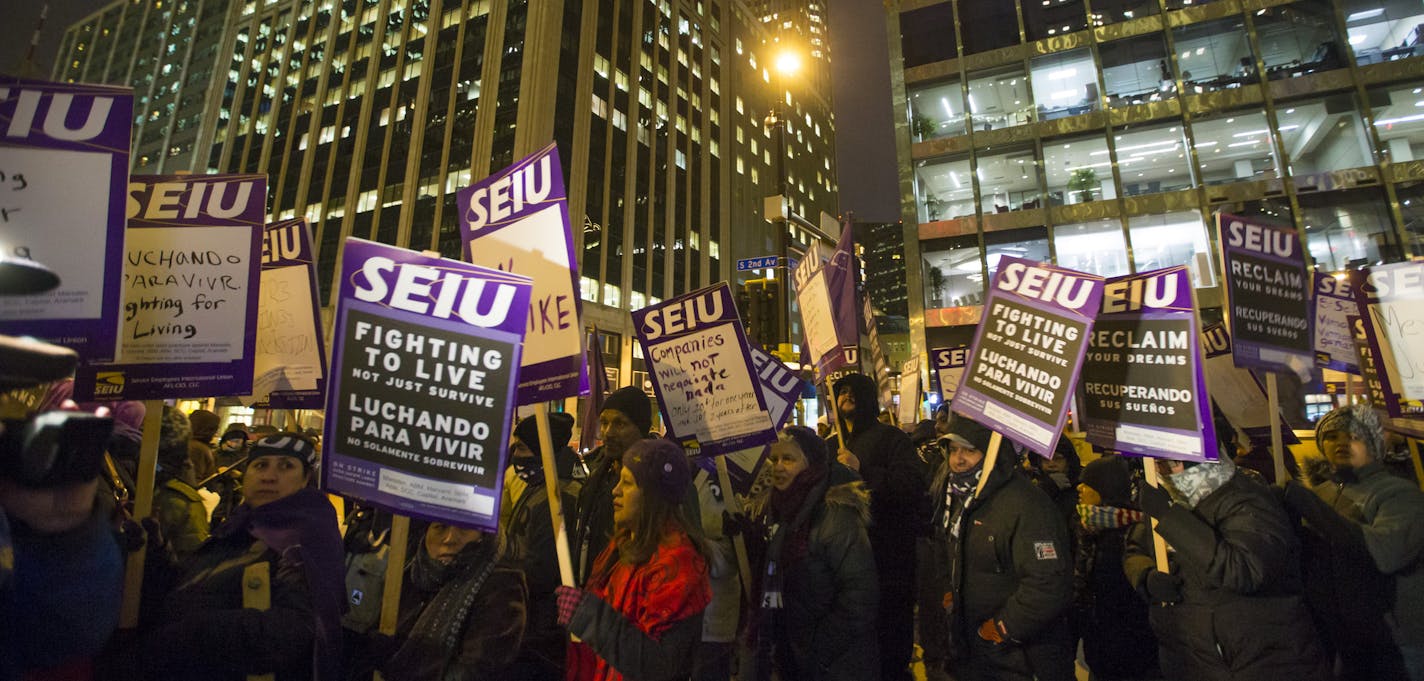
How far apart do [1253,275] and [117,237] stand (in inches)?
272

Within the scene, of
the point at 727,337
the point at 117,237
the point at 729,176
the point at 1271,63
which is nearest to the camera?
the point at 117,237

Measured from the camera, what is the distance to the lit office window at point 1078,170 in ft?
74.6

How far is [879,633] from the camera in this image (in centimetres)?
453

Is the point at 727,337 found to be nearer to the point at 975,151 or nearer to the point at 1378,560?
the point at 1378,560

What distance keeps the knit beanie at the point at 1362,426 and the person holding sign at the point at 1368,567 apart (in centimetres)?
1

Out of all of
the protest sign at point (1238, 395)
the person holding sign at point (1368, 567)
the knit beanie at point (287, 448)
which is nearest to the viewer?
the knit beanie at point (287, 448)

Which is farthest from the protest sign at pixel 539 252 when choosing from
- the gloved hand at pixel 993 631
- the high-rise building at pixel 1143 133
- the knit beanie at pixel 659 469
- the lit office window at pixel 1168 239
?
the lit office window at pixel 1168 239

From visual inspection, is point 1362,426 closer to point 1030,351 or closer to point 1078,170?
point 1030,351

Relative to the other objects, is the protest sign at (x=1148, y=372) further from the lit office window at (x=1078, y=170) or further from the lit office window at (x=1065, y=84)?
the lit office window at (x=1065, y=84)

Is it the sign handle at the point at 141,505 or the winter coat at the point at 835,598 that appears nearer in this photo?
the sign handle at the point at 141,505

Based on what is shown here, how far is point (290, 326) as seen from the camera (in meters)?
4.38

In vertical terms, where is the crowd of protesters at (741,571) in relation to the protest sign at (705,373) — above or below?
below

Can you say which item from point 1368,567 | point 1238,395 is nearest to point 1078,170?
point 1238,395

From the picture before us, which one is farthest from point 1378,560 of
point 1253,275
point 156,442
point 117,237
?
point 117,237
